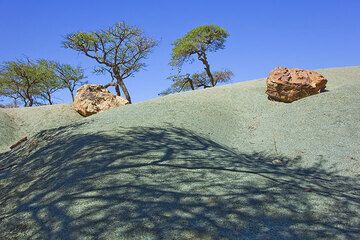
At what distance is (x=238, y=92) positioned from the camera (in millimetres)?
14969

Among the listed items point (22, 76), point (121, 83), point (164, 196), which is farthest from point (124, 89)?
point (164, 196)

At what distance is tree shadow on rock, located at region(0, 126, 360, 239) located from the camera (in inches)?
175

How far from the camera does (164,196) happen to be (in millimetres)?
5285

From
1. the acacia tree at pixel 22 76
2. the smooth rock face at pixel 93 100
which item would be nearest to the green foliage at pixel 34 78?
the acacia tree at pixel 22 76

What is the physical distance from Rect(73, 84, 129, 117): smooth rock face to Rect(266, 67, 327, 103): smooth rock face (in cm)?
668

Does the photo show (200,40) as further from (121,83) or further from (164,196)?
(164,196)

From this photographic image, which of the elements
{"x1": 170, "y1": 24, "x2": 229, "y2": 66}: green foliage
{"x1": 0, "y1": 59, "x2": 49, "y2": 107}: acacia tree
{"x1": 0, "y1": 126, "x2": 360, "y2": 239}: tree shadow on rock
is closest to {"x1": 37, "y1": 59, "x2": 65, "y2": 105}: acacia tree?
{"x1": 0, "y1": 59, "x2": 49, "y2": 107}: acacia tree

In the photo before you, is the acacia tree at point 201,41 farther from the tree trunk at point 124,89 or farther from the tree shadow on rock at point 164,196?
the tree shadow on rock at point 164,196

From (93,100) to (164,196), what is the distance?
10.7 metres

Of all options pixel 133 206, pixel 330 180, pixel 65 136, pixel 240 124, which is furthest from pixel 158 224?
pixel 240 124

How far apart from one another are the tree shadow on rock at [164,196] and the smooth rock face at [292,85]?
5397 mm

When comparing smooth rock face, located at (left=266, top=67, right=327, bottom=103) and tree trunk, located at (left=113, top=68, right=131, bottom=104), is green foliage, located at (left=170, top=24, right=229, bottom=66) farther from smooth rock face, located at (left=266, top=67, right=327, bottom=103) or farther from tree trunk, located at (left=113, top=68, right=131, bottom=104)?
smooth rock face, located at (left=266, top=67, right=327, bottom=103)

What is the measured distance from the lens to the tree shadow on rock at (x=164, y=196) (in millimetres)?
4445

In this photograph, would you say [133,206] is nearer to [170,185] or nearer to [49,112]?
[170,185]
